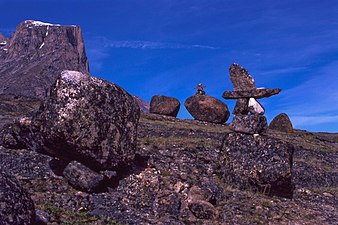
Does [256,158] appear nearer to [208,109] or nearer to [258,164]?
[258,164]

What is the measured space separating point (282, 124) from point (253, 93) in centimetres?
4035

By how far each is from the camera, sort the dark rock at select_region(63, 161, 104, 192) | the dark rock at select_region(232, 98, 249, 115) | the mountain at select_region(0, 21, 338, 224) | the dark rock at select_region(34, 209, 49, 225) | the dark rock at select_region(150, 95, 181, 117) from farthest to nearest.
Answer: the dark rock at select_region(150, 95, 181, 117) < the dark rock at select_region(232, 98, 249, 115) < the dark rock at select_region(63, 161, 104, 192) < the mountain at select_region(0, 21, 338, 224) < the dark rock at select_region(34, 209, 49, 225)

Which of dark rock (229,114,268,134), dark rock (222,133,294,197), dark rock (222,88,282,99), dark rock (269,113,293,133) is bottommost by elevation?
dark rock (222,133,294,197)

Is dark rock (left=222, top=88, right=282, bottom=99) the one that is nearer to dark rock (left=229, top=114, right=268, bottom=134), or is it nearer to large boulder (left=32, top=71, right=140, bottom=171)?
dark rock (left=229, top=114, right=268, bottom=134)

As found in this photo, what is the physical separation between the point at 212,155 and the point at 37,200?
55.2ft

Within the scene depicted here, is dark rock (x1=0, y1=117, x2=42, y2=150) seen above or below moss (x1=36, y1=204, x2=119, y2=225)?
above

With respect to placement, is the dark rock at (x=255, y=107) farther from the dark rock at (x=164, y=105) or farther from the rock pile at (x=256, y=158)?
the dark rock at (x=164, y=105)

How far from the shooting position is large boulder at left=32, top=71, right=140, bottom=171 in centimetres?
2123

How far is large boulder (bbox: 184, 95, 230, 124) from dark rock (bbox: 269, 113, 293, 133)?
1184 centimetres

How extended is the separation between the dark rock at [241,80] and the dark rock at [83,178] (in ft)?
49.5

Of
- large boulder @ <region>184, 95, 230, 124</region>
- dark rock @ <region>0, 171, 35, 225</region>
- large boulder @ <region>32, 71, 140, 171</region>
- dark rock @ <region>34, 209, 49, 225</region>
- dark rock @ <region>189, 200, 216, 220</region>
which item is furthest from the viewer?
large boulder @ <region>184, 95, 230, 124</region>

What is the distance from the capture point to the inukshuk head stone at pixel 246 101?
26.4 m

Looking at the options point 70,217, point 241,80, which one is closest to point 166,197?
point 70,217

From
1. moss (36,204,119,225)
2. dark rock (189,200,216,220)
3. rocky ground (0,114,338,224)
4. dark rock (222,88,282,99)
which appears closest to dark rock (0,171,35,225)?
rocky ground (0,114,338,224)
